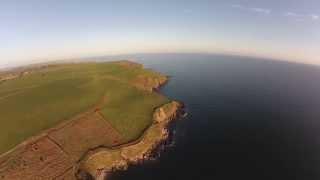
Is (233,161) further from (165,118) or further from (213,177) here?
(165,118)

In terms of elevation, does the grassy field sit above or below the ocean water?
above

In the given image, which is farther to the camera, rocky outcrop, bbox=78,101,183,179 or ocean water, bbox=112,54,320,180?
rocky outcrop, bbox=78,101,183,179

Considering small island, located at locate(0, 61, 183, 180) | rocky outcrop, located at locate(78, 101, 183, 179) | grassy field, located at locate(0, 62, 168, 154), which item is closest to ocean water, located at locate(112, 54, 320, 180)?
rocky outcrop, located at locate(78, 101, 183, 179)

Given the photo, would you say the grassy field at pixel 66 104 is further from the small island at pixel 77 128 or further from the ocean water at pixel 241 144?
the ocean water at pixel 241 144

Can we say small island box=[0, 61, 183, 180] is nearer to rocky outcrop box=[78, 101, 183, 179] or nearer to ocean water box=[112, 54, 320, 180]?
rocky outcrop box=[78, 101, 183, 179]

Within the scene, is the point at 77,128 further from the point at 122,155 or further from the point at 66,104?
the point at 66,104

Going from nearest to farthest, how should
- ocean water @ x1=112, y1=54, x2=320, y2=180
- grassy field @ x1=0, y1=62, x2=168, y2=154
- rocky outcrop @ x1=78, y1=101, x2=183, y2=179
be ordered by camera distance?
ocean water @ x1=112, y1=54, x2=320, y2=180 → rocky outcrop @ x1=78, y1=101, x2=183, y2=179 → grassy field @ x1=0, y1=62, x2=168, y2=154

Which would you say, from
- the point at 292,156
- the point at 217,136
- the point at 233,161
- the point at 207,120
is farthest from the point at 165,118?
the point at 292,156

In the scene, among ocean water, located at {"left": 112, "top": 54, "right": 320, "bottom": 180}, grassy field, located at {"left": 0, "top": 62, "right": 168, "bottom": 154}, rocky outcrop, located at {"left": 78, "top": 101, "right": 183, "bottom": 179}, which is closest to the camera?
ocean water, located at {"left": 112, "top": 54, "right": 320, "bottom": 180}

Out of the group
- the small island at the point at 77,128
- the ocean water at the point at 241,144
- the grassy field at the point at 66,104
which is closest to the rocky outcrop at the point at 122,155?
the small island at the point at 77,128
